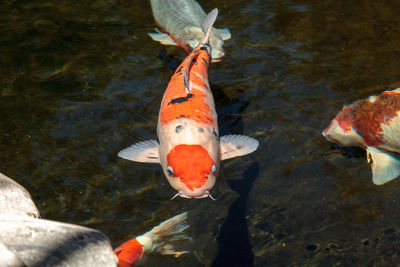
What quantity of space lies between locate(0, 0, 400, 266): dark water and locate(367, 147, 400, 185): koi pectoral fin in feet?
0.27

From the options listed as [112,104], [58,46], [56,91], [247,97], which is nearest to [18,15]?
[58,46]

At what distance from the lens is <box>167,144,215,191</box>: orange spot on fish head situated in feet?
9.87

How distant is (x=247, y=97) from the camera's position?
15.8 ft

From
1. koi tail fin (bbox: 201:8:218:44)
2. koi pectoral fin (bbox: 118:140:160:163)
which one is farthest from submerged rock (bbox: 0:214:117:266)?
koi tail fin (bbox: 201:8:218:44)

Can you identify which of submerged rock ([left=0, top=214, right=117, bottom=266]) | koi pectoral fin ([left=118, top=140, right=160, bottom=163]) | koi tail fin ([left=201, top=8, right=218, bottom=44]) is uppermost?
koi tail fin ([left=201, top=8, right=218, bottom=44])

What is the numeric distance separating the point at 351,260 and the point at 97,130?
2.69 metres

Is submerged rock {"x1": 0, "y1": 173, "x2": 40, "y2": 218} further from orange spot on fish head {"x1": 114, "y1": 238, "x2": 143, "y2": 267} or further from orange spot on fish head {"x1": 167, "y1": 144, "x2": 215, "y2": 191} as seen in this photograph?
orange spot on fish head {"x1": 167, "y1": 144, "x2": 215, "y2": 191}

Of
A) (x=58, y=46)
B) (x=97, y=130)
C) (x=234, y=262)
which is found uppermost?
(x=58, y=46)

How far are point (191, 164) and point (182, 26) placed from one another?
2.56 meters

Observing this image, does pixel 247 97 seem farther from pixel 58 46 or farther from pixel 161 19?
pixel 58 46

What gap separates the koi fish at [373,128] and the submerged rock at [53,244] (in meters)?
2.66

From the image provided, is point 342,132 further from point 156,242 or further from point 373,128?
point 156,242

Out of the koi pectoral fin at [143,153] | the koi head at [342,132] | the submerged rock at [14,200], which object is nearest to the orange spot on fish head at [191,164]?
the koi pectoral fin at [143,153]

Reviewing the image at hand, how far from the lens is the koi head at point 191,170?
9.87ft
